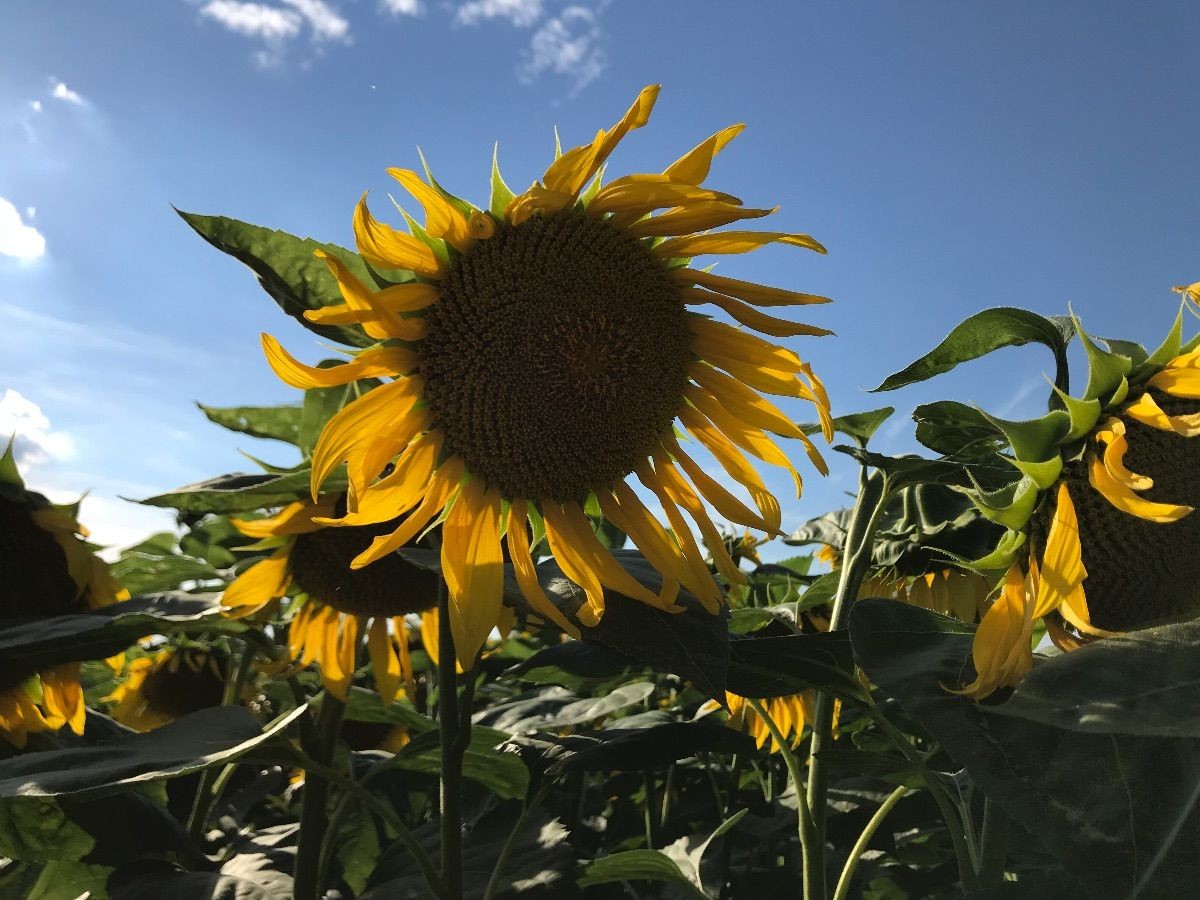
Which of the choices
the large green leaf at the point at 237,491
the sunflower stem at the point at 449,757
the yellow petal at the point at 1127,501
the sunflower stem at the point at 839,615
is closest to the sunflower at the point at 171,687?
the large green leaf at the point at 237,491

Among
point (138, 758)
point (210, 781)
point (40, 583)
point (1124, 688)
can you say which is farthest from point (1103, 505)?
point (40, 583)

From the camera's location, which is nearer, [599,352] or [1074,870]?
[1074,870]

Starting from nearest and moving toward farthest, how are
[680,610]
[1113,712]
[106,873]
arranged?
1. [1113,712]
2. [680,610]
3. [106,873]

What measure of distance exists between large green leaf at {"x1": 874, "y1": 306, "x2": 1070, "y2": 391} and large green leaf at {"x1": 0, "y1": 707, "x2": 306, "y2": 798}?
3.19 ft

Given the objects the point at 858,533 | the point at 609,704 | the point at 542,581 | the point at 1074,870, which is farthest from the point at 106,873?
the point at 1074,870

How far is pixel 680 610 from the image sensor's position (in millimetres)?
1301

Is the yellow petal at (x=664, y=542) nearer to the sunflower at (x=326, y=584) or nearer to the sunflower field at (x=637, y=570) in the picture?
the sunflower field at (x=637, y=570)

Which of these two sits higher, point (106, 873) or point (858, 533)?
point (858, 533)

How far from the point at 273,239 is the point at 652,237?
1.81ft

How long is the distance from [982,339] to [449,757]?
950 mm

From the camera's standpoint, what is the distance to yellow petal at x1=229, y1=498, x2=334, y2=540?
6.97 feet

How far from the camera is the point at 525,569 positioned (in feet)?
4.60

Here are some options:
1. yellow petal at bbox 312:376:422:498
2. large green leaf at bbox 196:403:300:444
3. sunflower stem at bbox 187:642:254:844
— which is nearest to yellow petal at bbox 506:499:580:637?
yellow petal at bbox 312:376:422:498

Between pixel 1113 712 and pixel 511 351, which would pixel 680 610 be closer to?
pixel 511 351
